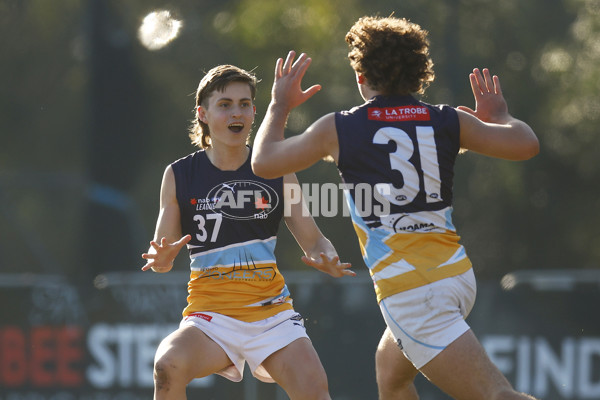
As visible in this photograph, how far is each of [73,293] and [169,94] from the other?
1.63 meters

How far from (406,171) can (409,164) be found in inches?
1.2

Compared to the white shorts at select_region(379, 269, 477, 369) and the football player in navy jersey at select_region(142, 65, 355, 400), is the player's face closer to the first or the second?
the football player in navy jersey at select_region(142, 65, 355, 400)

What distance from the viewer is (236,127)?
14.2ft

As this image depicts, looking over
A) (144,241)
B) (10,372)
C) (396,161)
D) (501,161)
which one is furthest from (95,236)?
(396,161)

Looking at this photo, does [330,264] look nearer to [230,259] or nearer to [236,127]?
[230,259]

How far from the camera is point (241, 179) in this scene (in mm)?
4309

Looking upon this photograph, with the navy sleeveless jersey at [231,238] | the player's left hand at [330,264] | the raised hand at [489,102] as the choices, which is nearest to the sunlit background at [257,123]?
the navy sleeveless jersey at [231,238]

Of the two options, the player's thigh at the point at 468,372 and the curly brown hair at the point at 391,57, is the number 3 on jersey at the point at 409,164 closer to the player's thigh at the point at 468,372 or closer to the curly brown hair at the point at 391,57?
the curly brown hair at the point at 391,57

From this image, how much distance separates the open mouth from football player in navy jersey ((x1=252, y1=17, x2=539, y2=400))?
82 centimetres

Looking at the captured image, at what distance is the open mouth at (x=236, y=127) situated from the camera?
4.31m

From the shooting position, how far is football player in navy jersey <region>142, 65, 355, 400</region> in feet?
12.9

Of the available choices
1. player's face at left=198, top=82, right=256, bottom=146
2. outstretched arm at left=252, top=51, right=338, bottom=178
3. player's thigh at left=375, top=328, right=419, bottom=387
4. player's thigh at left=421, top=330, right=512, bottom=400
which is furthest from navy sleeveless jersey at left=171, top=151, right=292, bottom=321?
player's thigh at left=421, top=330, right=512, bottom=400

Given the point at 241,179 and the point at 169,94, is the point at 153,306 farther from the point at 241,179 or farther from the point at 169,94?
the point at 241,179

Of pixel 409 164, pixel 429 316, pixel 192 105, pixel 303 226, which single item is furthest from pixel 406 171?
pixel 192 105
